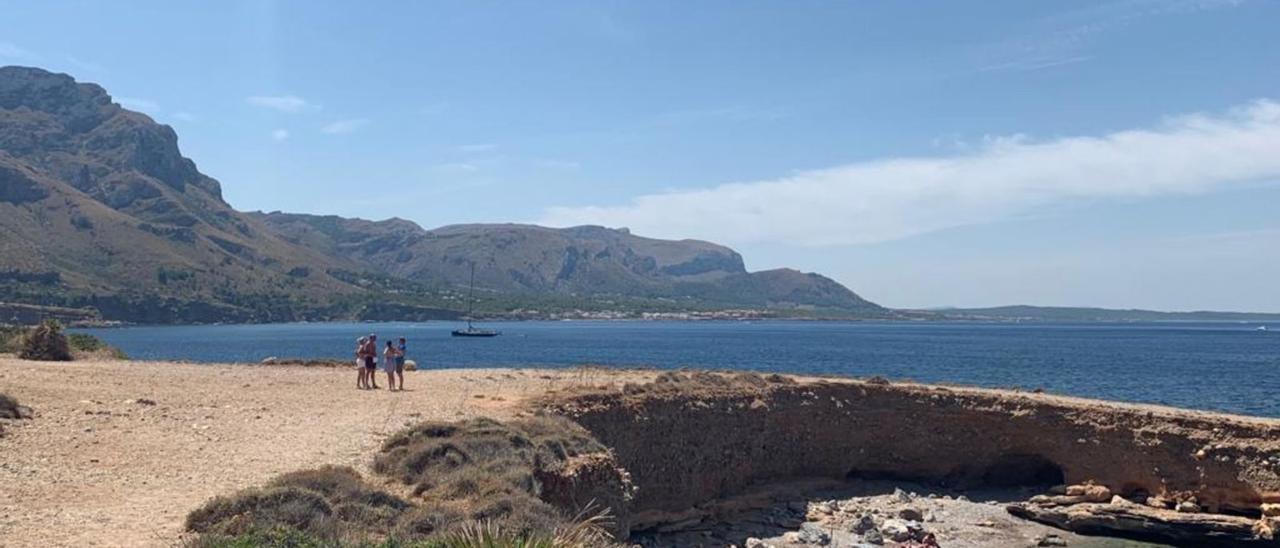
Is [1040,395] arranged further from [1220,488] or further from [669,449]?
[669,449]

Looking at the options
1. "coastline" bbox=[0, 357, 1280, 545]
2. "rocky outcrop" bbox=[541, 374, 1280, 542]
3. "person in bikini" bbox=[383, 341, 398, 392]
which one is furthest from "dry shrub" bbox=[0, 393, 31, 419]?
"rocky outcrop" bbox=[541, 374, 1280, 542]

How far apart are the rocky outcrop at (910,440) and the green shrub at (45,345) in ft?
59.5

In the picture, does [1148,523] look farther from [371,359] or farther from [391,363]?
[371,359]

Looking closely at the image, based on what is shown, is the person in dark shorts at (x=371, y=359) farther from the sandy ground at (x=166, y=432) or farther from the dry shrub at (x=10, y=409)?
the dry shrub at (x=10, y=409)

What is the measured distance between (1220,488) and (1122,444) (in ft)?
9.65

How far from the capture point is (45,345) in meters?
32.6

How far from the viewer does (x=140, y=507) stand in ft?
43.6

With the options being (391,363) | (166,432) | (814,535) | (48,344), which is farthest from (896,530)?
(48,344)

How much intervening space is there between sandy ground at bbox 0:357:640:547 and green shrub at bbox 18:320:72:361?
2.81 ft

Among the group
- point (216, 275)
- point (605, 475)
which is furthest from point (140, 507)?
point (216, 275)

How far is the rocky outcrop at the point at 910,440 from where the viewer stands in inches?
1090

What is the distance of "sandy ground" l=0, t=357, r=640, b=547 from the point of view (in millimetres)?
12758

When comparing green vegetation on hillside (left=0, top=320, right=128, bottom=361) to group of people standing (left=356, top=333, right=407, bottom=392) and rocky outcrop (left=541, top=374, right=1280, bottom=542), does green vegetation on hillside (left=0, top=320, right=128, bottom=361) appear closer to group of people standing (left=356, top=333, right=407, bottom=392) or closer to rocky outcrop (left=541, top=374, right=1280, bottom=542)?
group of people standing (left=356, top=333, right=407, bottom=392)

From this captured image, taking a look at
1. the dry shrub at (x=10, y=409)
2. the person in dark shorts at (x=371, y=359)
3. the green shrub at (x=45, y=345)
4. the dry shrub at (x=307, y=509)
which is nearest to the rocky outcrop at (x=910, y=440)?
the person in dark shorts at (x=371, y=359)
